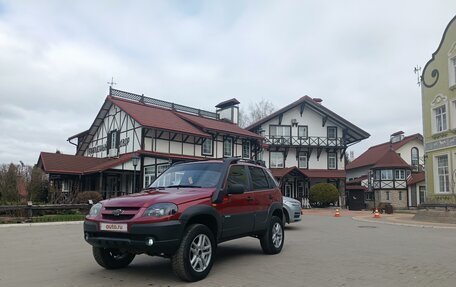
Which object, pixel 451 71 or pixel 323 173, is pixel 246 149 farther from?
pixel 451 71

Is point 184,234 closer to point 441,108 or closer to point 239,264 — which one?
point 239,264

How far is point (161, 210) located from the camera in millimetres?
6098

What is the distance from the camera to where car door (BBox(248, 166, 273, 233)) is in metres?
8.30

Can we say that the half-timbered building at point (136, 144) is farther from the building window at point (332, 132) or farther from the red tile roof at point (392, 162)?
the red tile roof at point (392, 162)

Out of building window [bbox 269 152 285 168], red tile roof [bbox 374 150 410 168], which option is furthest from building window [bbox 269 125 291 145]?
red tile roof [bbox 374 150 410 168]

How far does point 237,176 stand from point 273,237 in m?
1.80

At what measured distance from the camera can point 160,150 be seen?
2975 cm

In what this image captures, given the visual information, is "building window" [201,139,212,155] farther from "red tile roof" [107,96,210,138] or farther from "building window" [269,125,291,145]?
"building window" [269,125,291,145]

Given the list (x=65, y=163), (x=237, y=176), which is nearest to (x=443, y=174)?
(x=237, y=176)

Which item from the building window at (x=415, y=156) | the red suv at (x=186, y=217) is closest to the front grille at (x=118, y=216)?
the red suv at (x=186, y=217)

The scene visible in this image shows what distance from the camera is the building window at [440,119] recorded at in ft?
76.5

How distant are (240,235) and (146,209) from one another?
2259mm

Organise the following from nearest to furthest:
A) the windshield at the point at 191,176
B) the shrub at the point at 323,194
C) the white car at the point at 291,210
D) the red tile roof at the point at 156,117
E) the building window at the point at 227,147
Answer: the windshield at the point at 191,176 → the white car at the point at 291,210 → the red tile roof at the point at 156,117 → the building window at the point at 227,147 → the shrub at the point at 323,194

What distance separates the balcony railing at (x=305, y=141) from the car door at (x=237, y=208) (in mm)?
34494
